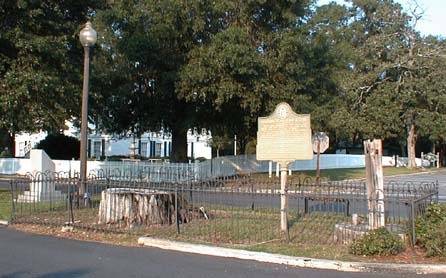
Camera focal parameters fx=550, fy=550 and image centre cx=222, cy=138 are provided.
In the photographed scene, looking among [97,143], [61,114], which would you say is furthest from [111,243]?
[97,143]

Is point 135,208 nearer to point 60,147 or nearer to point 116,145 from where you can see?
point 60,147

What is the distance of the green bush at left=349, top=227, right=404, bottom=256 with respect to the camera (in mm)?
8801

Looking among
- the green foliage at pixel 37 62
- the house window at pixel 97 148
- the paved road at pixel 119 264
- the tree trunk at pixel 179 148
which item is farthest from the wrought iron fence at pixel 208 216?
the house window at pixel 97 148

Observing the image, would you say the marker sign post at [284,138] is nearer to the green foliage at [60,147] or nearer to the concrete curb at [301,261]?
the concrete curb at [301,261]

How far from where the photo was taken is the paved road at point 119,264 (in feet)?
25.8

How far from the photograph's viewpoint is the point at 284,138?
11422 millimetres

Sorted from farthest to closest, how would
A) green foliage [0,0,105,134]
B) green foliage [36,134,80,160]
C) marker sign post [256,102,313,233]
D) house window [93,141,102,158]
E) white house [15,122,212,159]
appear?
house window [93,141,102,158]
white house [15,122,212,159]
green foliage [36,134,80,160]
green foliage [0,0,105,134]
marker sign post [256,102,313,233]

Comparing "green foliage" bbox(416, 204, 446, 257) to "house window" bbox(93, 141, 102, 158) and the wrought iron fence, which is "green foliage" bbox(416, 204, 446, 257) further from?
"house window" bbox(93, 141, 102, 158)

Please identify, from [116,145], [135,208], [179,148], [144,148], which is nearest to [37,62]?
[135,208]

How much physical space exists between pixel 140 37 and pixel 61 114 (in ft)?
23.2

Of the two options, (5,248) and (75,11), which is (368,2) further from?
(5,248)

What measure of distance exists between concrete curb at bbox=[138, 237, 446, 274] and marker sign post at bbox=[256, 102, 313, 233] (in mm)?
2100

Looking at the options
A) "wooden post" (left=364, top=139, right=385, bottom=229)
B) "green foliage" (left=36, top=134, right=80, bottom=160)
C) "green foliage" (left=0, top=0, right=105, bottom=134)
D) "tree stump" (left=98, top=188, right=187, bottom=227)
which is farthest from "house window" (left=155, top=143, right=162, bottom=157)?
"wooden post" (left=364, top=139, right=385, bottom=229)

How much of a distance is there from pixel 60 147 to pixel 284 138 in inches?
1216
